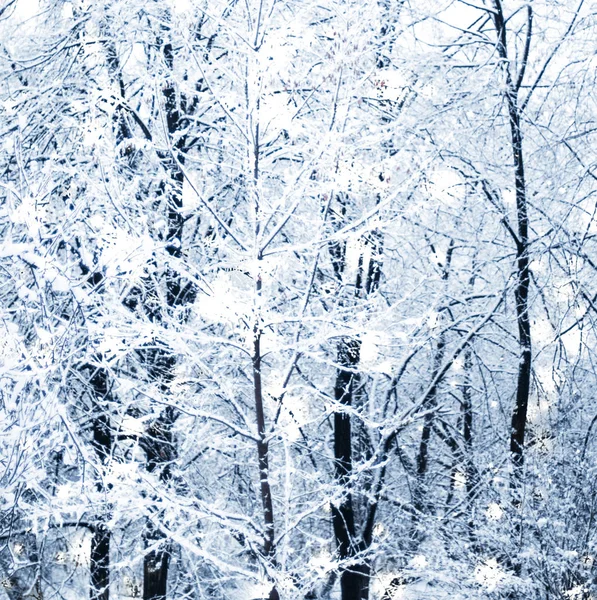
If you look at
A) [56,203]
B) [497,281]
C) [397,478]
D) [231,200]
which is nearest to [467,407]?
[397,478]

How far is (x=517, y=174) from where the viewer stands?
24.2ft

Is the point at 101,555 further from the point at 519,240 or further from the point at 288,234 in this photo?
the point at 519,240

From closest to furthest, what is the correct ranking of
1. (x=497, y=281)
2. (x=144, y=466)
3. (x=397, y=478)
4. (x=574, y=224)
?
1. (x=144, y=466)
2. (x=574, y=224)
3. (x=497, y=281)
4. (x=397, y=478)

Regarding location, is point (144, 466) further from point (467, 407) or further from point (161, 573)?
point (467, 407)

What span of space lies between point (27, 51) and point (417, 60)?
14.4 feet

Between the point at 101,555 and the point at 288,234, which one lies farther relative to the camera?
the point at 288,234

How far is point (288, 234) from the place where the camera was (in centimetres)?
845

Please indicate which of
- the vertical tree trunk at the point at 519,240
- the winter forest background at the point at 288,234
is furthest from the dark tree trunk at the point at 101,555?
the vertical tree trunk at the point at 519,240

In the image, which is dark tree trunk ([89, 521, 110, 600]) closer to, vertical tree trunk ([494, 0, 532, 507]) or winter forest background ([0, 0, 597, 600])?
winter forest background ([0, 0, 597, 600])

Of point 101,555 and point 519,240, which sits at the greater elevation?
point 519,240

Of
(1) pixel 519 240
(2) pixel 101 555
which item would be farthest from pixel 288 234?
(2) pixel 101 555

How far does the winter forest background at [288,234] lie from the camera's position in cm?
547

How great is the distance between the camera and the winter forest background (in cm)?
547

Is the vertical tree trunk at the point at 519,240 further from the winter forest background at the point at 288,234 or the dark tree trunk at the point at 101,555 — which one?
the dark tree trunk at the point at 101,555
